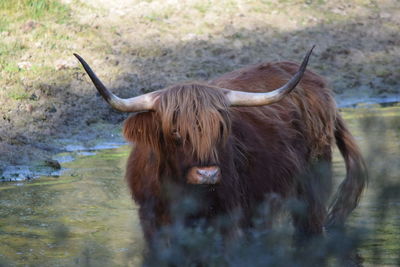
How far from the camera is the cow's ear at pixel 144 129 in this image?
4.17 meters

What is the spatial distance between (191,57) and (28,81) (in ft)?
8.41

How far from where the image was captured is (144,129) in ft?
13.8

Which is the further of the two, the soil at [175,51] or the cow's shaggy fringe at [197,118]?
the soil at [175,51]

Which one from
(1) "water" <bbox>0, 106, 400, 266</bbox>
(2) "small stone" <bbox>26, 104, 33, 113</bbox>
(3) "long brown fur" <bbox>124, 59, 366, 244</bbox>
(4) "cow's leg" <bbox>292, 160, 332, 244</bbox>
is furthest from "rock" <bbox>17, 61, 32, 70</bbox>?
(4) "cow's leg" <bbox>292, 160, 332, 244</bbox>

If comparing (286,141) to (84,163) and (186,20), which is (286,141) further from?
(186,20)

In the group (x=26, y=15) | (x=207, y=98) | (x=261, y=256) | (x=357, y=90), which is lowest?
(x=357, y=90)

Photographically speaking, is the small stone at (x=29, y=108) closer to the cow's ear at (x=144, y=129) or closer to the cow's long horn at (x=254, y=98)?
the cow's ear at (x=144, y=129)

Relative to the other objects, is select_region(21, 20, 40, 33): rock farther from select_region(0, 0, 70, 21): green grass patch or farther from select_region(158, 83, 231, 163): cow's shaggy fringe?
select_region(158, 83, 231, 163): cow's shaggy fringe

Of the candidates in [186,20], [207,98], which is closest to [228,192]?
[207,98]

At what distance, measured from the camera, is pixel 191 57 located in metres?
11.1

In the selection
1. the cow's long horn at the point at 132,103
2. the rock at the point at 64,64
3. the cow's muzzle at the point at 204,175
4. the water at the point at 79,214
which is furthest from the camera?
the rock at the point at 64,64

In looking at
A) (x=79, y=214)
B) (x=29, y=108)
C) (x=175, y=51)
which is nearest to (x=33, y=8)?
(x=175, y=51)

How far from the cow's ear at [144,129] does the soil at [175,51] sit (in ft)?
11.2

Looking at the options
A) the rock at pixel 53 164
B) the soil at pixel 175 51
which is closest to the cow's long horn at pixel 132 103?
the rock at pixel 53 164
